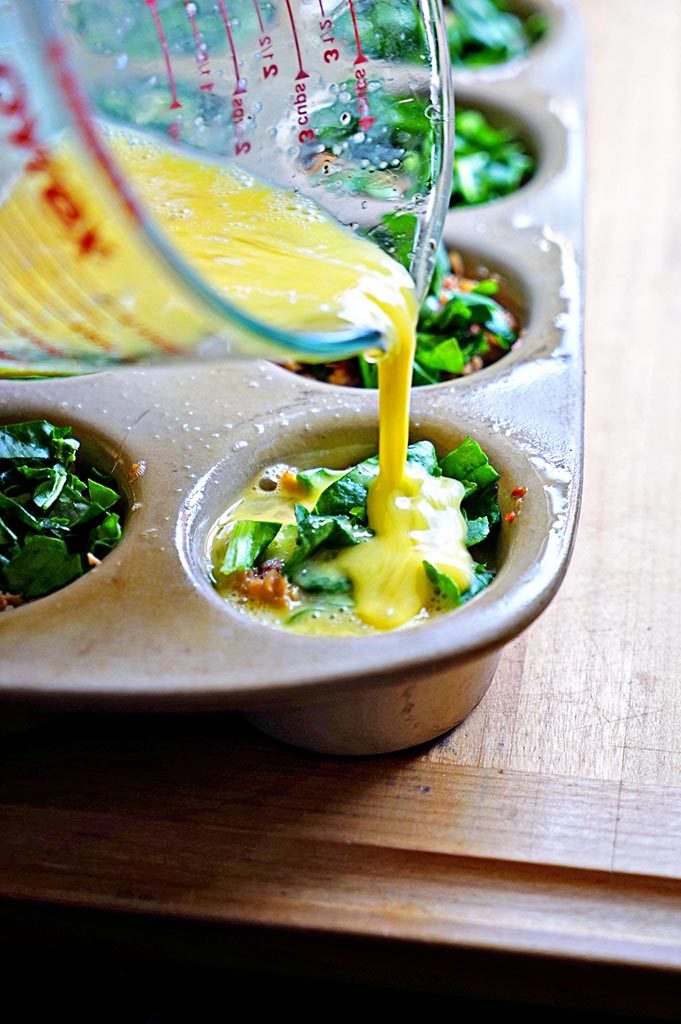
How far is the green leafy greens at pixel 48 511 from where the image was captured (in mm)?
1762

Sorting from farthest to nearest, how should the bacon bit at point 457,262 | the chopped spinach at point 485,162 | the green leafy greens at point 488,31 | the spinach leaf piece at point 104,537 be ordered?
the green leafy greens at point 488,31 < the chopped spinach at point 485,162 < the bacon bit at point 457,262 < the spinach leaf piece at point 104,537

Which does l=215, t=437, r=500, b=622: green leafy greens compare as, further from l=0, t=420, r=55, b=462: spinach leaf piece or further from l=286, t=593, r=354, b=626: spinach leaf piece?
l=0, t=420, r=55, b=462: spinach leaf piece

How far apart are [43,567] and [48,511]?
149 mm

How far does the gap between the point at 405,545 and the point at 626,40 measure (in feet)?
7.99

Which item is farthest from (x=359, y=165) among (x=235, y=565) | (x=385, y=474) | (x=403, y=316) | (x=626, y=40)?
(x=626, y=40)

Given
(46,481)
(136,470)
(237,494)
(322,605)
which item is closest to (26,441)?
(46,481)

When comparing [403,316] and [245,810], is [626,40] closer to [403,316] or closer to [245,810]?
[403,316]

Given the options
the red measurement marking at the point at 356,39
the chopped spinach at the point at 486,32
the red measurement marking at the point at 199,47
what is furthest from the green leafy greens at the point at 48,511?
the chopped spinach at the point at 486,32

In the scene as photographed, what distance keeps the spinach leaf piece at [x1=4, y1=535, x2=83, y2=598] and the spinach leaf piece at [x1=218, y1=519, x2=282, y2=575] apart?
21 cm

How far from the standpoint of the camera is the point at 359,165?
1.87 meters

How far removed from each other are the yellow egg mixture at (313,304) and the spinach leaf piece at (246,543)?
51mm

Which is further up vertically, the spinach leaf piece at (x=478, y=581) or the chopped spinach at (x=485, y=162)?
the chopped spinach at (x=485, y=162)

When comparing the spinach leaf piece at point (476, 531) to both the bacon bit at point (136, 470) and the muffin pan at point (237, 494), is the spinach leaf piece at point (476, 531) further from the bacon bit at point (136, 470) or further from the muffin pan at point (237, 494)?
the bacon bit at point (136, 470)

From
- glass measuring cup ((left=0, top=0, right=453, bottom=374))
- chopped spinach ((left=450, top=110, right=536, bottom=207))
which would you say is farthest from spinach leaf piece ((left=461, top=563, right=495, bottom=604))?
chopped spinach ((left=450, top=110, right=536, bottom=207))
